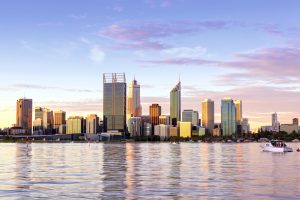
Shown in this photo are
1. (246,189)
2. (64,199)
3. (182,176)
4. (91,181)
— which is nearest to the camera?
(64,199)

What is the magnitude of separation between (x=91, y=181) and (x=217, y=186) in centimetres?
1408

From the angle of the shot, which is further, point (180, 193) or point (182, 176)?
point (182, 176)

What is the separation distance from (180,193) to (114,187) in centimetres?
783

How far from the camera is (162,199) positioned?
144 feet

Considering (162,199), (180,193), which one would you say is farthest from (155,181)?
(162,199)

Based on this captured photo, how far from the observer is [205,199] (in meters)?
43.8

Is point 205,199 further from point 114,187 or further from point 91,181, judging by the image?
point 91,181

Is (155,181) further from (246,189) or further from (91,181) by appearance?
(246,189)

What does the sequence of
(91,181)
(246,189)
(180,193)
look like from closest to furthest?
(180,193), (246,189), (91,181)

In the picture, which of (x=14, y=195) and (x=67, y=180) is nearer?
(x=14, y=195)

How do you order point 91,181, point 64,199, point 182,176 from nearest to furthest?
1. point 64,199
2. point 91,181
3. point 182,176

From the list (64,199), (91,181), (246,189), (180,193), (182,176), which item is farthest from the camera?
(182,176)

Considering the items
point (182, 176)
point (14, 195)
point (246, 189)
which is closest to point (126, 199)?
point (14, 195)

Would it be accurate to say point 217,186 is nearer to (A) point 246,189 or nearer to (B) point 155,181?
(A) point 246,189
